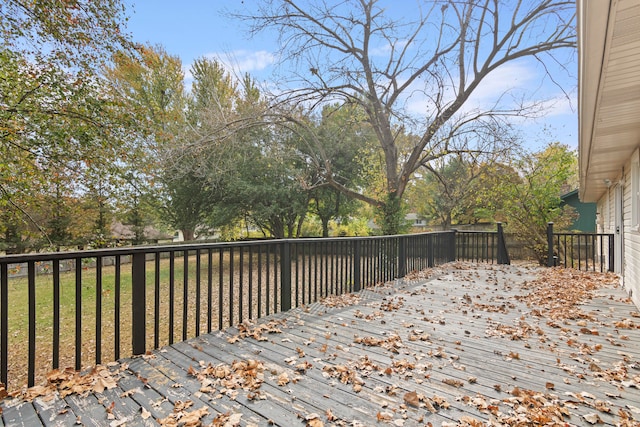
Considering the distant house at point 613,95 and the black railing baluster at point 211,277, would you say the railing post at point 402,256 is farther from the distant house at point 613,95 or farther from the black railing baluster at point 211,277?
the distant house at point 613,95

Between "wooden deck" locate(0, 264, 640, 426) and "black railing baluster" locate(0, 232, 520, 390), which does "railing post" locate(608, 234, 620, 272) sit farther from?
"wooden deck" locate(0, 264, 640, 426)

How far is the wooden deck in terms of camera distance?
1.78 meters

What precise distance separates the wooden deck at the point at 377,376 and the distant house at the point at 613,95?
2.04 metres

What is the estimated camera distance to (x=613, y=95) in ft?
8.38

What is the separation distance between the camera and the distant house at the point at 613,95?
1549 millimetres

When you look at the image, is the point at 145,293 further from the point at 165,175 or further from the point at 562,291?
the point at 165,175

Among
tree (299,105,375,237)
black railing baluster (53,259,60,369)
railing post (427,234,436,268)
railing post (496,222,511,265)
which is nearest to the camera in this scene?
black railing baluster (53,259,60,369)

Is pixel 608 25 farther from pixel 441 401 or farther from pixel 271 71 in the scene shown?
pixel 271 71

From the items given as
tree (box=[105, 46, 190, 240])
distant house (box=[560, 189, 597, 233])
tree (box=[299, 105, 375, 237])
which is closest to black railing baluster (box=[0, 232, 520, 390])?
tree (box=[105, 46, 190, 240])

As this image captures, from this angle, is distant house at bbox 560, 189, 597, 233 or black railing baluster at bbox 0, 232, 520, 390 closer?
black railing baluster at bbox 0, 232, 520, 390

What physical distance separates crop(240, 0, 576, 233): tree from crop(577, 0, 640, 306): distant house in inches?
178

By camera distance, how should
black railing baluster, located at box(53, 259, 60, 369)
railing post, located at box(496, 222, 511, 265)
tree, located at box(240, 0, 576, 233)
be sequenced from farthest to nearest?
tree, located at box(240, 0, 576, 233) → railing post, located at box(496, 222, 511, 265) → black railing baluster, located at box(53, 259, 60, 369)

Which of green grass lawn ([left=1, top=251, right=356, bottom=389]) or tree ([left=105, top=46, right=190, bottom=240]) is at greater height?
tree ([left=105, top=46, right=190, bottom=240])

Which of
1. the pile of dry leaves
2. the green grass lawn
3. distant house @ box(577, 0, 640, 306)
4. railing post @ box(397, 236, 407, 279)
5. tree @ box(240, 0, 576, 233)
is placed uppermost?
tree @ box(240, 0, 576, 233)
